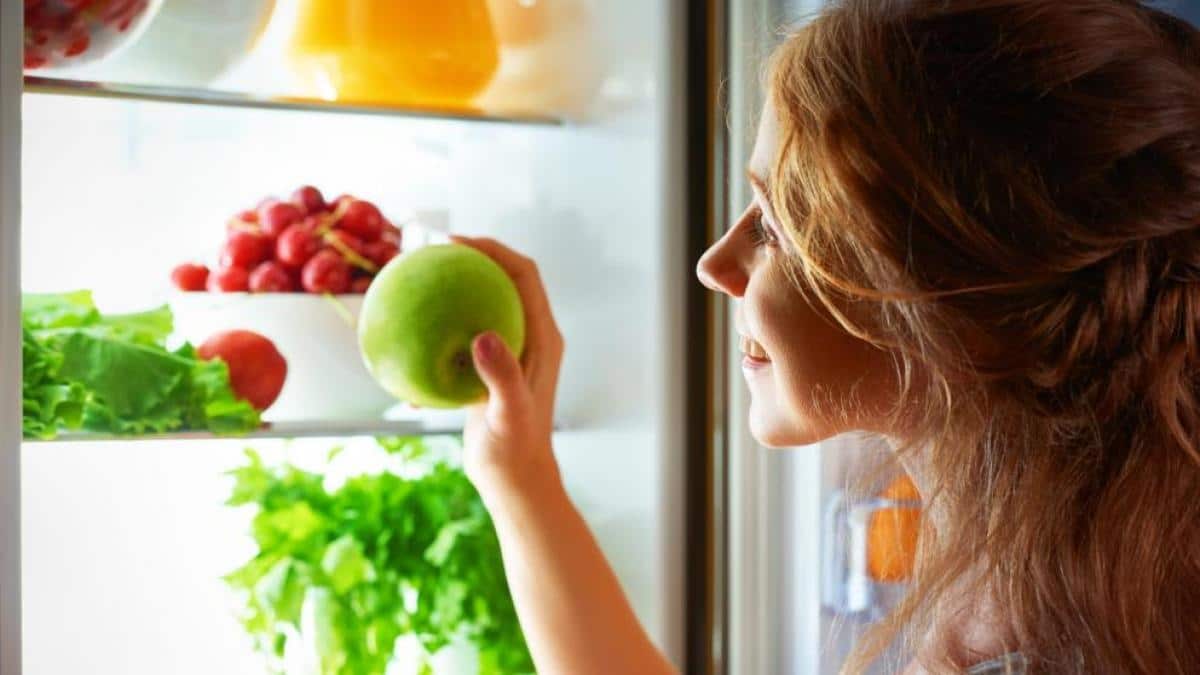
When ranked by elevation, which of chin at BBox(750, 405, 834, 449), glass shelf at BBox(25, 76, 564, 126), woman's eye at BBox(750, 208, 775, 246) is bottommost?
chin at BBox(750, 405, 834, 449)

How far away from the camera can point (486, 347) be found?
44.0 inches

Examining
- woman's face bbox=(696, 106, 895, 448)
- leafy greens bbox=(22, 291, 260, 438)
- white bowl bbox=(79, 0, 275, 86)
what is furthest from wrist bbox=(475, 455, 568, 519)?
white bowl bbox=(79, 0, 275, 86)

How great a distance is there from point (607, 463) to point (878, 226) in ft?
2.11

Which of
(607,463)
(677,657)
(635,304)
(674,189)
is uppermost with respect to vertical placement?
(674,189)

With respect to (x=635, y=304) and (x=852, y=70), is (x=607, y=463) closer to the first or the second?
(x=635, y=304)

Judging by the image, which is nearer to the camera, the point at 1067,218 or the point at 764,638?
the point at 1067,218

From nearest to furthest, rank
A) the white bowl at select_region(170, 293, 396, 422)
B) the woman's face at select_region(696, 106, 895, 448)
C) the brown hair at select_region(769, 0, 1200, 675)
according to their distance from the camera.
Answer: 1. the brown hair at select_region(769, 0, 1200, 675)
2. the woman's face at select_region(696, 106, 895, 448)
3. the white bowl at select_region(170, 293, 396, 422)

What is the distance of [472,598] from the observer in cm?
124

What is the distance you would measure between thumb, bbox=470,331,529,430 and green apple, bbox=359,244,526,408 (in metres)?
0.02

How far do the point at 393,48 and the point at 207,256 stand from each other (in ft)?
0.95

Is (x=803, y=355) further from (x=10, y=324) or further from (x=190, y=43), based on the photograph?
(x=190, y=43)

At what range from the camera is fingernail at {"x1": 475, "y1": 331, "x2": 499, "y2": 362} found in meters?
1.12

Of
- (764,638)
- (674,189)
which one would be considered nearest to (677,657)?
(764,638)

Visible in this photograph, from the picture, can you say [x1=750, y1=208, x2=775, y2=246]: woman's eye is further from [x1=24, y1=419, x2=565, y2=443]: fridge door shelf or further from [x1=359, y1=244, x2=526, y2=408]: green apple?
[x1=24, y1=419, x2=565, y2=443]: fridge door shelf
